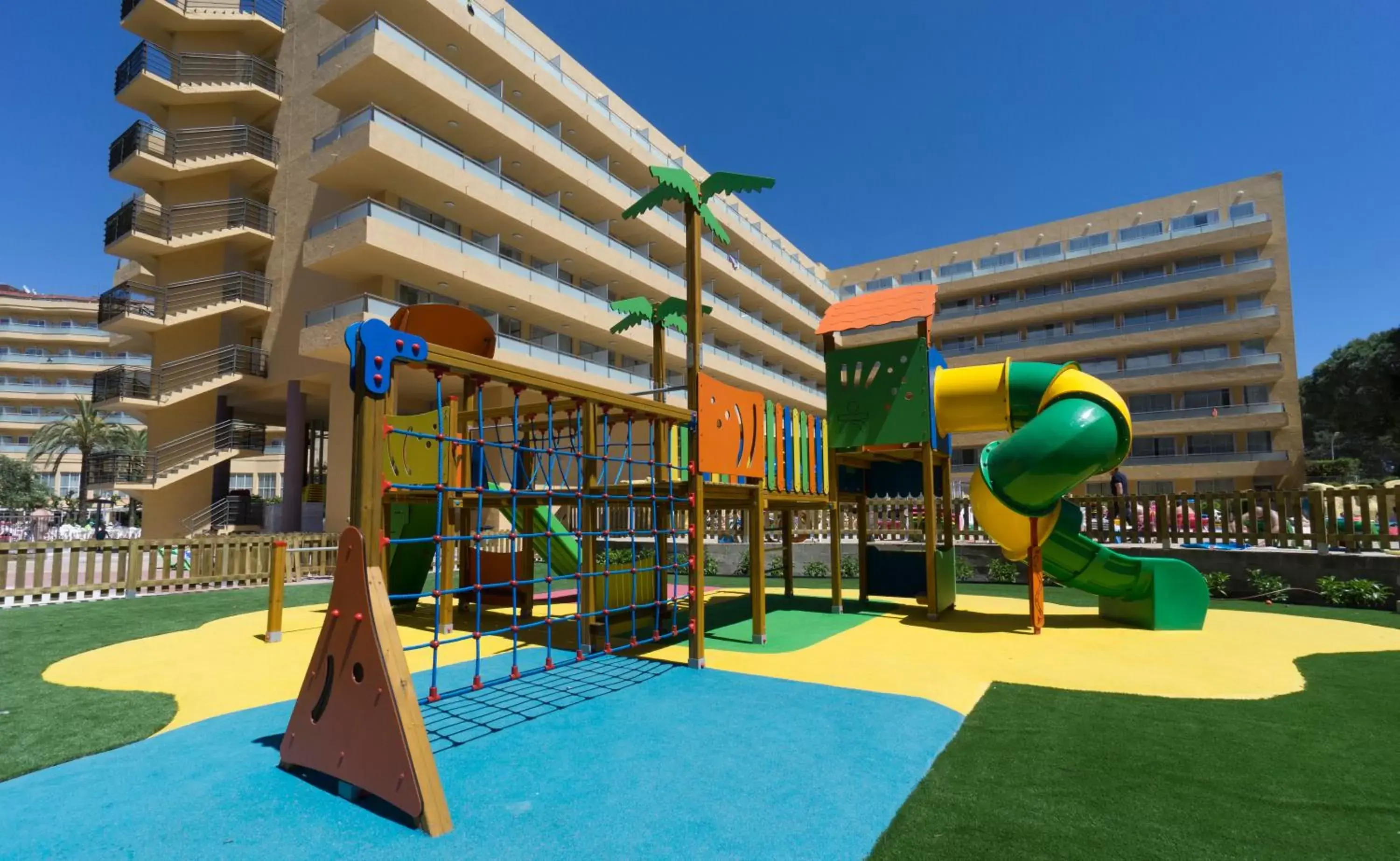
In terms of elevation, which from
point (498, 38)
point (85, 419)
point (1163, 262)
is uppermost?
point (498, 38)

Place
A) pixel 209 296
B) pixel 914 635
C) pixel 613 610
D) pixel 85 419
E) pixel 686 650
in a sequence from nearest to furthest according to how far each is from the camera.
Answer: pixel 613 610, pixel 686 650, pixel 914 635, pixel 209 296, pixel 85 419

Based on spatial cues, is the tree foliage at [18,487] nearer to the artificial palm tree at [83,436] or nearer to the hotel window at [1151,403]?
the artificial palm tree at [83,436]

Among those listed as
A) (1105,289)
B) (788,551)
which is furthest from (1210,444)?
(788,551)

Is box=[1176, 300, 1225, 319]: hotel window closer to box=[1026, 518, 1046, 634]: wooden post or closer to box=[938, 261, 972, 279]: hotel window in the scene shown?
box=[938, 261, 972, 279]: hotel window

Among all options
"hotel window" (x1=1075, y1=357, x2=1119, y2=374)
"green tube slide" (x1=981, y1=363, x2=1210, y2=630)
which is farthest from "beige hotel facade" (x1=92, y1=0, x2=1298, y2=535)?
"hotel window" (x1=1075, y1=357, x2=1119, y2=374)

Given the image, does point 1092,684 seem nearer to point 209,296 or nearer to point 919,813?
point 919,813

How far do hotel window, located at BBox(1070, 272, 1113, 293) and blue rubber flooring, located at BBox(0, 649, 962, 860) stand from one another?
166 ft

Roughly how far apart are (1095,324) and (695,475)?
160 ft

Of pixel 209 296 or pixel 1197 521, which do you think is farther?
pixel 209 296

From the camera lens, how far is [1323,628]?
30.5 ft

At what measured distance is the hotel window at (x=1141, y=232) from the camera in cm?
4612

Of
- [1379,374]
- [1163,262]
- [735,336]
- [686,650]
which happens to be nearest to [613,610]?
[686,650]

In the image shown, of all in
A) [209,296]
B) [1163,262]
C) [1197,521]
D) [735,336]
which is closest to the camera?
[1197,521]

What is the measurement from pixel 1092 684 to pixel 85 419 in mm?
63030
